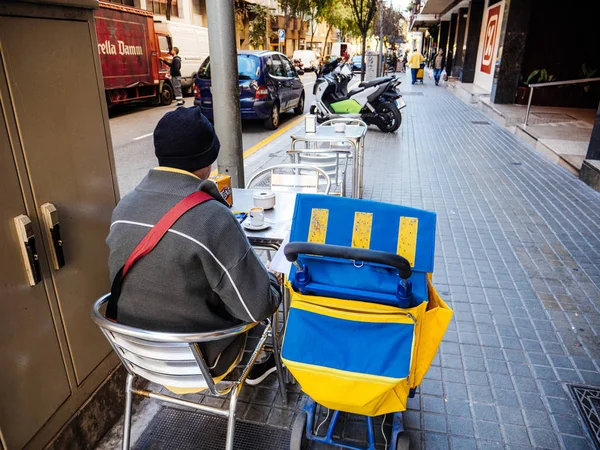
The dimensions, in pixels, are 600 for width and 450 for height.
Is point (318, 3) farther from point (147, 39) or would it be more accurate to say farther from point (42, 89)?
→ point (42, 89)

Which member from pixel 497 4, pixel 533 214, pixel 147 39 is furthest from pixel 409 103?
pixel 533 214

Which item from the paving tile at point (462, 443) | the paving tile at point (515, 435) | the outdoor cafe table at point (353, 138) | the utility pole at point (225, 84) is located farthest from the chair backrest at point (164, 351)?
the outdoor cafe table at point (353, 138)

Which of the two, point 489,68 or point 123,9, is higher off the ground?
point 123,9

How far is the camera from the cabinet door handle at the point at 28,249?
1.69 meters

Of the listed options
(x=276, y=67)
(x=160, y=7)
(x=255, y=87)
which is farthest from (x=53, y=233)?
(x=160, y=7)

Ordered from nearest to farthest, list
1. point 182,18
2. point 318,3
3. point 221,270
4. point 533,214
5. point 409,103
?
point 221,270 → point 533,214 → point 409,103 → point 182,18 → point 318,3

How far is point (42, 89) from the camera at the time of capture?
1.80 m

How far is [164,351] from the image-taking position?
66.0 inches

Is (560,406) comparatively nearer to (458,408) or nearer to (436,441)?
(458,408)

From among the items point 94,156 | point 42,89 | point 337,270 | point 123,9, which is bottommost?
point 337,270

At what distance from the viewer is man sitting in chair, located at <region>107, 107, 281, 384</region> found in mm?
1602

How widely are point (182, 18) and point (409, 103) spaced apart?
58.3ft

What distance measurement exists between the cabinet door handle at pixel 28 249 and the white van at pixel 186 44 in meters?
16.3

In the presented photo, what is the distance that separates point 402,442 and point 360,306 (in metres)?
0.77
